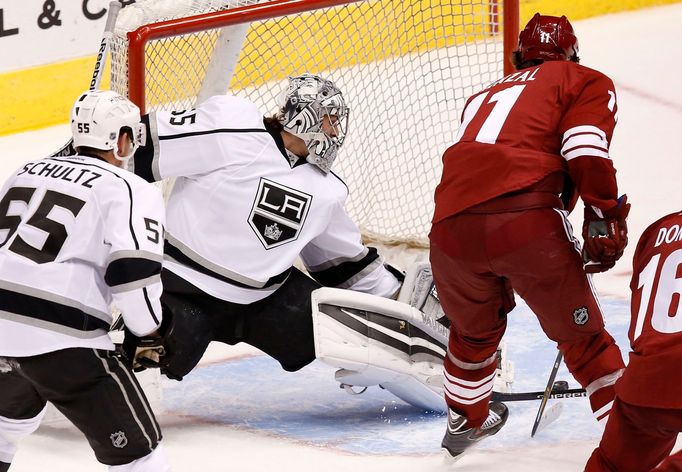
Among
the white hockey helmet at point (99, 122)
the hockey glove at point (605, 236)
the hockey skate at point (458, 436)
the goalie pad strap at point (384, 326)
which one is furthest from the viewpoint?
the goalie pad strap at point (384, 326)

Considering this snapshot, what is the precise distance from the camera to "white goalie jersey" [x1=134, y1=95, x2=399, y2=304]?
11.1 ft

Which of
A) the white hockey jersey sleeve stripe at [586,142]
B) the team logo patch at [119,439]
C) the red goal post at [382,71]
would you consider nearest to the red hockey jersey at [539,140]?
the white hockey jersey sleeve stripe at [586,142]

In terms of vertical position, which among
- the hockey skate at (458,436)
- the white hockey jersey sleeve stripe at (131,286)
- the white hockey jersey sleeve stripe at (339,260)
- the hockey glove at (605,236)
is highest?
the white hockey jersey sleeve stripe at (131,286)

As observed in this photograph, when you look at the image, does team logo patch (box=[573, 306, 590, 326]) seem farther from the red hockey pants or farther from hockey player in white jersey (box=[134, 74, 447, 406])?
hockey player in white jersey (box=[134, 74, 447, 406])

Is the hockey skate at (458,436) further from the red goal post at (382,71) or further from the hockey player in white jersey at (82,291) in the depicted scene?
the red goal post at (382,71)

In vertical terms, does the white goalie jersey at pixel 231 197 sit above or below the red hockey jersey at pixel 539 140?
below

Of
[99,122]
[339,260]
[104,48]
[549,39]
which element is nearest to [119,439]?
[99,122]

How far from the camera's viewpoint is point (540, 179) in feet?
9.36

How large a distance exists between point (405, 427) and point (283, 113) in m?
0.86

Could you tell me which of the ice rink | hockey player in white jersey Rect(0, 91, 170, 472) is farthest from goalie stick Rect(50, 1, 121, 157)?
hockey player in white jersey Rect(0, 91, 170, 472)

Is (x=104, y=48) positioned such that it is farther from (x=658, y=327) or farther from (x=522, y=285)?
(x=658, y=327)

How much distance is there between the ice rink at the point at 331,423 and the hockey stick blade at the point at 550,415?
18 millimetres

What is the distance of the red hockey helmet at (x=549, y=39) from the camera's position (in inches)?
120

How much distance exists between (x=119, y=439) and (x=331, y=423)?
3.38ft
